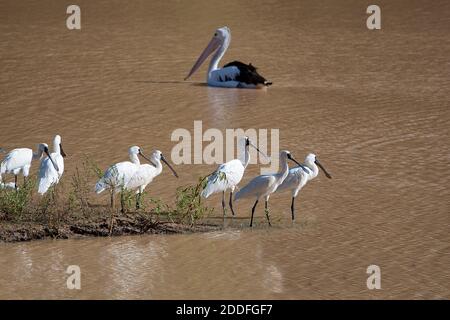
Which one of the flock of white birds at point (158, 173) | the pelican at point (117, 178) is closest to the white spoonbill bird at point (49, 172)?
the flock of white birds at point (158, 173)

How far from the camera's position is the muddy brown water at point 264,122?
714 centimetres

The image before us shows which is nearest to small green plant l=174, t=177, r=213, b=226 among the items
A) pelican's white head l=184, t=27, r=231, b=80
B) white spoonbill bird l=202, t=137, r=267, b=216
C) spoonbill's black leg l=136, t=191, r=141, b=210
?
white spoonbill bird l=202, t=137, r=267, b=216

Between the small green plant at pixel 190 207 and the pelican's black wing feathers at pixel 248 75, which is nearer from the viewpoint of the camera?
the small green plant at pixel 190 207

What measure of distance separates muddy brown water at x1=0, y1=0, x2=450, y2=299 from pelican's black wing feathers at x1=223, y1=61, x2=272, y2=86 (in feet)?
0.52

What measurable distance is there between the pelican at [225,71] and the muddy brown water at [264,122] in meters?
0.15

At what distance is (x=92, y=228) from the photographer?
7777 mm

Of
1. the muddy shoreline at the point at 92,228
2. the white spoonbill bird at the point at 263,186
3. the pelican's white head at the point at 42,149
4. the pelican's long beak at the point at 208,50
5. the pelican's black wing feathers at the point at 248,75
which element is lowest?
the muddy shoreline at the point at 92,228

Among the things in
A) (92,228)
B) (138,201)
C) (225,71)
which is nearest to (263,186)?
(138,201)

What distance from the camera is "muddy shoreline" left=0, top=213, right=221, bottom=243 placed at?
7648 mm

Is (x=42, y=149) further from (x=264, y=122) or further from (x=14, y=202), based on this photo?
(x=264, y=122)

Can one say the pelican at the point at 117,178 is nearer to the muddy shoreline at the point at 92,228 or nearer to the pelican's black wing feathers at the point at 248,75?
the muddy shoreline at the point at 92,228

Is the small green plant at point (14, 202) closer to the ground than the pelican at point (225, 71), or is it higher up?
closer to the ground

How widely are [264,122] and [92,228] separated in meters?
3.99

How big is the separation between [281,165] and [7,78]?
577 cm
